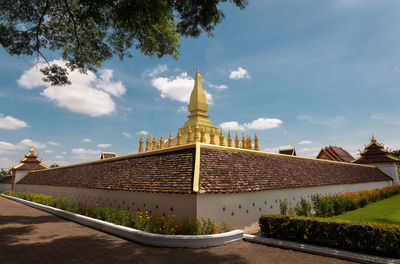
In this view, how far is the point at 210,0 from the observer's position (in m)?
9.66

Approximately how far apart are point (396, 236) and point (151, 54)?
14705 mm

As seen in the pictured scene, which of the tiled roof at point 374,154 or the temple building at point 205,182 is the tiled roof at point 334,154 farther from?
the temple building at point 205,182

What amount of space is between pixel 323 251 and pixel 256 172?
576 cm

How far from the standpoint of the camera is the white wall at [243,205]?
1032 cm

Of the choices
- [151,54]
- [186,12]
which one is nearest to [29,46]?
[151,54]

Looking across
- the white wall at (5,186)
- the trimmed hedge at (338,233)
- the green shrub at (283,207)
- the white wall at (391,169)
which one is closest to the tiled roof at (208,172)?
the green shrub at (283,207)

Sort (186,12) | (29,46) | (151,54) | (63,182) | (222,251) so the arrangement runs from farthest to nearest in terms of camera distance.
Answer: (63,182)
(151,54)
(29,46)
(186,12)
(222,251)

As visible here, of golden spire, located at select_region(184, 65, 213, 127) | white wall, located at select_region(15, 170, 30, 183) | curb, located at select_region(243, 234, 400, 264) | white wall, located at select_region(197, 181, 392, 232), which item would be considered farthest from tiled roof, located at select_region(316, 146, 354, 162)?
white wall, located at select_region(15, 170, 30, 183)

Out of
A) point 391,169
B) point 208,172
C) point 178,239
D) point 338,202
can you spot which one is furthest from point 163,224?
point 391,169

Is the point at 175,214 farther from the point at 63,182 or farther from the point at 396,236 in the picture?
the point at 63,182

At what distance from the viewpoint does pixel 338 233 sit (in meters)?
8.62

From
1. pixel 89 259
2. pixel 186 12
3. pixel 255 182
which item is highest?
pixel 186 12

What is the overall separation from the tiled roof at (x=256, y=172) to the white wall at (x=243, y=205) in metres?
0.35

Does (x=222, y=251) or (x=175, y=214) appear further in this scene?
(x=175, y=214)
